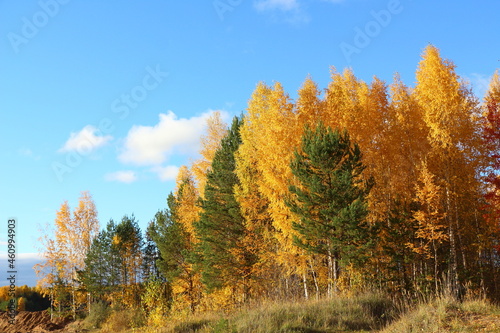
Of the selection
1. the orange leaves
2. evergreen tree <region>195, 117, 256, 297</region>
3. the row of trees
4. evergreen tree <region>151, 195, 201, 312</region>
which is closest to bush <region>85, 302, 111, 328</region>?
evergreen tree <region>151, 195, 201, 312</region>

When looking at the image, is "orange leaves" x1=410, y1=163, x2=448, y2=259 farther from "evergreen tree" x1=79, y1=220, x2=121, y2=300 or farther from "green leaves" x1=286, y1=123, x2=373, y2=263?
"evergreen tree" x1=79, y1=220, x2=121, y2=300

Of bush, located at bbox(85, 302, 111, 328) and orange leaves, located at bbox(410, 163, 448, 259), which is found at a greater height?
orange leaves, located at bbox(410, 163, 448, 259)

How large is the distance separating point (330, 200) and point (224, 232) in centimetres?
872

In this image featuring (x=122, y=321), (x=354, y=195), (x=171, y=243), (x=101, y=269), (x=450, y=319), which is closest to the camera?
(x=450, y=319)

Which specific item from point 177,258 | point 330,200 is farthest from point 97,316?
point 330,200

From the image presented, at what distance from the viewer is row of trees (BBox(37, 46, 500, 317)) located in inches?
672

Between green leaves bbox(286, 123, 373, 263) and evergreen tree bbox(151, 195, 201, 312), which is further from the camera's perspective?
evergreen tree bbox(151, 195, 201, 312)

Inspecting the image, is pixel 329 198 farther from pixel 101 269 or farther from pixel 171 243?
pixel 101 269

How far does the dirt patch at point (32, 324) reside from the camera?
28.8m

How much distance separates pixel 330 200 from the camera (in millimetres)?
16859

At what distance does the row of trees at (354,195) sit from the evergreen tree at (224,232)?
3.0 inches

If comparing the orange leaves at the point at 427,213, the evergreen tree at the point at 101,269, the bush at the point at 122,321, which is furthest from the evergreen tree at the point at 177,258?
the orange leaves at the point at 427,213

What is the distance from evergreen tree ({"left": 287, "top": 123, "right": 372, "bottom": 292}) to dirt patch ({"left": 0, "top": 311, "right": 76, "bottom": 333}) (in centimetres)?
2206

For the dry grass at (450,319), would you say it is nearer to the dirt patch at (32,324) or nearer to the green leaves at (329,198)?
the green leaves at (329,198)
